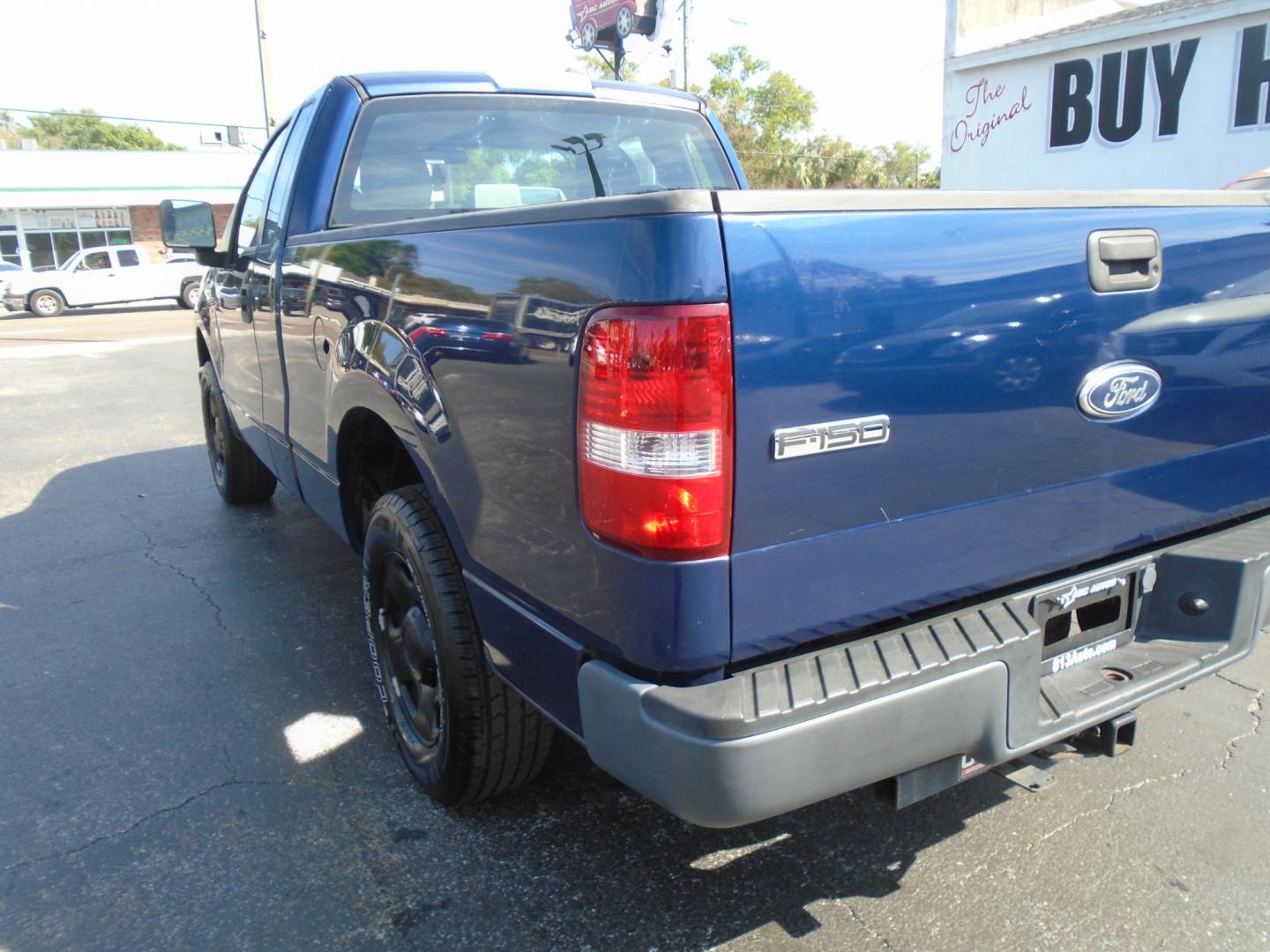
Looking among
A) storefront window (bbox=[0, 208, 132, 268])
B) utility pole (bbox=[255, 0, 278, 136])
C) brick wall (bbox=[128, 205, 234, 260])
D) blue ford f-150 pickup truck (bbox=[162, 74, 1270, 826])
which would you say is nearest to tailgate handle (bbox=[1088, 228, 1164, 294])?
blue ford f-150 pickup truck (bbox=[162, 74, 1270, 826])

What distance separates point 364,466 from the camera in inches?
132

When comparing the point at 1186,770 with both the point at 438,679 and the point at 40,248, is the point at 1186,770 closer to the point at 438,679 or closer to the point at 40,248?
the point at 438,679

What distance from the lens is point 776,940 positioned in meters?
2.24

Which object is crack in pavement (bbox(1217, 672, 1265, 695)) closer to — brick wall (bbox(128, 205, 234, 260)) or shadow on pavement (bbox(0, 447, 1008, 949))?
shadow on pavement (bbox(0, 447, 1008, 949))

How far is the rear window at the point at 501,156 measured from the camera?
349cm

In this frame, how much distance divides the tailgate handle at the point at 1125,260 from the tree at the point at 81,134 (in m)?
88.1

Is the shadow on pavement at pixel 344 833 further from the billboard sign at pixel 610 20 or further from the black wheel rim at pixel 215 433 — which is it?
the billboard sign at pixel 610 20

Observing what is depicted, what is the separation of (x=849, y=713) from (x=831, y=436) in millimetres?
497

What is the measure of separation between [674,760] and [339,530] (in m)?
2.02

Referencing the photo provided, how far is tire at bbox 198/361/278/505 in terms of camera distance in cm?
556

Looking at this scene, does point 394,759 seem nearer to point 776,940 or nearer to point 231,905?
point 231,905

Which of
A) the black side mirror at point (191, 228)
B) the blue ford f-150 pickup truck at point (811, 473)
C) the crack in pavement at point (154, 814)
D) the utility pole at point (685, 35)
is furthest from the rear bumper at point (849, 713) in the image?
the utility pole at point (685, 35)

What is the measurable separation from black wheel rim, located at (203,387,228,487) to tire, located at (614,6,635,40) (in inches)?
1015

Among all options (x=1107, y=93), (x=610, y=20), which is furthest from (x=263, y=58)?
(x=1107, y=93)
